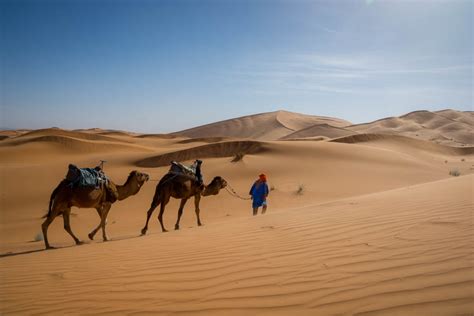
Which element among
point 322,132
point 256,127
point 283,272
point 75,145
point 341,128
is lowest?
point 283,272

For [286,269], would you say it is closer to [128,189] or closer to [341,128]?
[128,189]

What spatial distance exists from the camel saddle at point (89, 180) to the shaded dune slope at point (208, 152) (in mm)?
16211

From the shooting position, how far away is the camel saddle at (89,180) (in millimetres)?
7719

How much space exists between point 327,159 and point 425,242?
1932 centimetres

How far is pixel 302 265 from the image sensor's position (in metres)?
3.95

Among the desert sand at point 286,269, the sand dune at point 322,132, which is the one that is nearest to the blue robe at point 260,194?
the desert sand at point 286,269

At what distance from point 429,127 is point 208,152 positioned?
2579 inches

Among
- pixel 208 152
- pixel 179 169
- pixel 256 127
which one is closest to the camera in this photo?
pixel 179 169

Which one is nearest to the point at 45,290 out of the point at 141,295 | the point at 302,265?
the point at 141,295

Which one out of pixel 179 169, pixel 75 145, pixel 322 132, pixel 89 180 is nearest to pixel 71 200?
pixel 89 180

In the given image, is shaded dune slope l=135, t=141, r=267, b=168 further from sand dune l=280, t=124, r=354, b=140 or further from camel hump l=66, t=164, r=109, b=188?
sand dune l=280, t=124, r=354, b=140

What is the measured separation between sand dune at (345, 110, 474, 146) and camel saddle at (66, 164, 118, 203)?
189 feet

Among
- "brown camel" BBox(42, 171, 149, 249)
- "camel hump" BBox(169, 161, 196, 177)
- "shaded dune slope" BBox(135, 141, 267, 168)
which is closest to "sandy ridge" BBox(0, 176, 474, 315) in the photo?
"brown camel" BBox(42, 171, 149, 249)

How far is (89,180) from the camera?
311 inches
